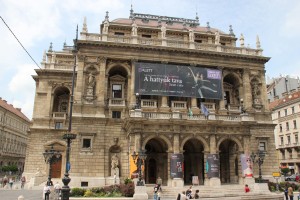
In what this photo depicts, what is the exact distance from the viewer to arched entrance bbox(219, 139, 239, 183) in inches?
1327

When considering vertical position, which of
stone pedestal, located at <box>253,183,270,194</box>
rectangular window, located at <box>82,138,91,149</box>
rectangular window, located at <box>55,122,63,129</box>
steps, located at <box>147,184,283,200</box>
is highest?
rectangular window, located at <box>55,122,63,129</box>

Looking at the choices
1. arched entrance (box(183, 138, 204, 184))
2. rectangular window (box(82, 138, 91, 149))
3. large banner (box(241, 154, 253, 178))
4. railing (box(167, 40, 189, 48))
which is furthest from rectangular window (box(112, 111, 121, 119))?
large banner (box(241, 154, 253, 178))

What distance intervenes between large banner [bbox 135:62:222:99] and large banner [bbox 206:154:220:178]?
316 inches

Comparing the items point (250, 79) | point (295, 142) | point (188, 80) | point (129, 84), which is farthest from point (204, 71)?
point (295, 142)

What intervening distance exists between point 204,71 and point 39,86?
72.8 feet

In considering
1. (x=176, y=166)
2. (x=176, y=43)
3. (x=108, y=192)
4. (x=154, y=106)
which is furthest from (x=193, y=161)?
(x=176, y=43)

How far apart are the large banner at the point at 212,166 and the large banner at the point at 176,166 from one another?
3024mm

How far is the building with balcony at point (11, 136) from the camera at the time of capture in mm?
62828

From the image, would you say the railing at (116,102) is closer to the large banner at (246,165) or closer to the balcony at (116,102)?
the balcony at (116,102)

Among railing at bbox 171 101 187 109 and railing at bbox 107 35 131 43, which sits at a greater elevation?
railing at bbox 107 35 131 43

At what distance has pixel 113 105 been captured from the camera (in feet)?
110

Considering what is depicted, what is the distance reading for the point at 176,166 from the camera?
94.3 ft

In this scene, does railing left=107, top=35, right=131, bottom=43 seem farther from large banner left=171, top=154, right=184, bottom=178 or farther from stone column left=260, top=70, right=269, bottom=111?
stone column left=260, top=70, right=269, bottom=111

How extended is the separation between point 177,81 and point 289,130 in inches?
1379
